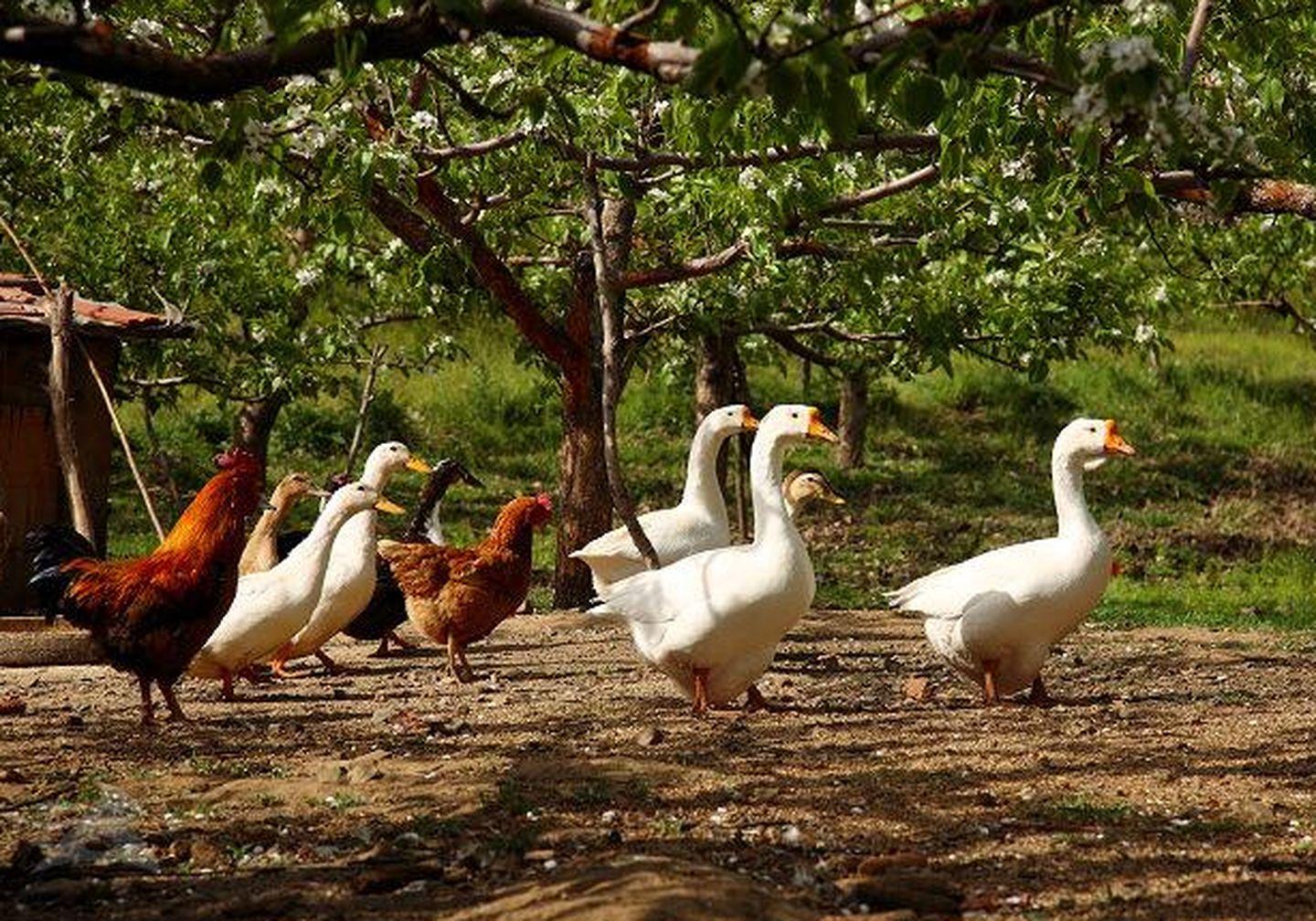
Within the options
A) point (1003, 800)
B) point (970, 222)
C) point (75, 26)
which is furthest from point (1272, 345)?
point (75, 26)

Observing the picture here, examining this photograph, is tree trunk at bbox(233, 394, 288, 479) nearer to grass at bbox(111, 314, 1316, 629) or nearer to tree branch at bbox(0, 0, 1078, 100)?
grass at bbox(111, 314, 1316, 629)

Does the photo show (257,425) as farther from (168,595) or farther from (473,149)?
(168,595)

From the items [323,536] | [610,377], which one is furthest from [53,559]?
[610,377]

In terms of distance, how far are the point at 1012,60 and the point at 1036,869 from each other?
2457 millimetres

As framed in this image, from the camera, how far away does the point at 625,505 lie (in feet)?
38.6

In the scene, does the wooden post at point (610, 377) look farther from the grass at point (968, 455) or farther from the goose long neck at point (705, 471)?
the grass at point (968, 455)

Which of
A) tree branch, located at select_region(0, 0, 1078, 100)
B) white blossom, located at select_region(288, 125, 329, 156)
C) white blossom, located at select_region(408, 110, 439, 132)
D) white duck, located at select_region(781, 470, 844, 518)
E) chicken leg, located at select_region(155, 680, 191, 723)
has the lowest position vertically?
chicken leg, located at select_region(155, 680, 191, 723)

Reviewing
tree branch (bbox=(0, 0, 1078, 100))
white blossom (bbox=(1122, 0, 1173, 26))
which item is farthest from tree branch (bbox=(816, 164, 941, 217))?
tree branch (bbox=(0, 0, 1078, 100))

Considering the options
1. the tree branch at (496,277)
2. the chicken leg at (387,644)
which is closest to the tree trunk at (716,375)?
the tree branch at (496,277)

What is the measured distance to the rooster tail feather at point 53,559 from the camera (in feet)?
32.7

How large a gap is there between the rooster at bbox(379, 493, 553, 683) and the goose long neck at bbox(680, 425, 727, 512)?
100 centimetres

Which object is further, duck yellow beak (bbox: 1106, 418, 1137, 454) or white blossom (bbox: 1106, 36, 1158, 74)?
duck yellow beak (bbox: 1106, 418, 1137, 454)

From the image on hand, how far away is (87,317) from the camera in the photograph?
14.0 metres

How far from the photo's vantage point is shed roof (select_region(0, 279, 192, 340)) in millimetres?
13703
